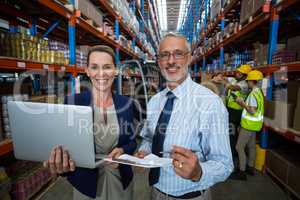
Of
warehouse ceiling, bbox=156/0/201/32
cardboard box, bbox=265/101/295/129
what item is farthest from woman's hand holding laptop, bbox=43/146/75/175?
warehouse ceiling, bbox=156/0/201/32

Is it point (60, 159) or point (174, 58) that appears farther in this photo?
point (174, 58)

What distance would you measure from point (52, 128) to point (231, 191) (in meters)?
2.51

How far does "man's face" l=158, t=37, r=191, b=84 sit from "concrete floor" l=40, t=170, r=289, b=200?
1.83 m

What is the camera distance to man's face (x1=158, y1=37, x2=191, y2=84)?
3.97 feet

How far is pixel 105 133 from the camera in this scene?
1.41 meters

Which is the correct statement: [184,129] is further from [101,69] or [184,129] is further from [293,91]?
[293,91]

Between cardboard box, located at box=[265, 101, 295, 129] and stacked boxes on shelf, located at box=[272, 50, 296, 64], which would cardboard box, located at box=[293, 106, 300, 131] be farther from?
stacked boxes on shelf, located at box=[272, 50, 296, 64]

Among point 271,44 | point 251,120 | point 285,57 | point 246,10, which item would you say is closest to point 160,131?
point 251,120

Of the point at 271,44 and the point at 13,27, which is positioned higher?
the point at 13,27

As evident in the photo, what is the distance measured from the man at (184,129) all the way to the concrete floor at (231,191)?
144 cm

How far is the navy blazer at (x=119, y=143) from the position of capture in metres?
1.33

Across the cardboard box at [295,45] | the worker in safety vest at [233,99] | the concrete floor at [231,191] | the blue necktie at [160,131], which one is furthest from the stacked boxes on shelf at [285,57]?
the blue necktie at [160,131]

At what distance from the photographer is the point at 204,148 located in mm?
1127

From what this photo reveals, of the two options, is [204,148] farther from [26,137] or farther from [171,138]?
[26,137]
